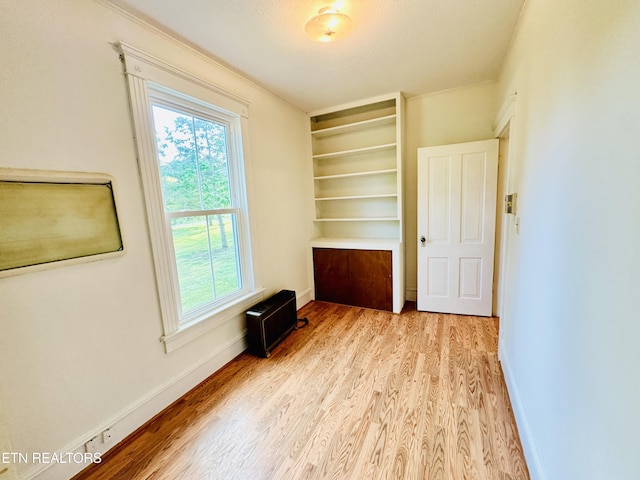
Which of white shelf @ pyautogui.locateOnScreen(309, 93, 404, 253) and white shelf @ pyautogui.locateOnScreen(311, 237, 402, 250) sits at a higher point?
white shelf @ pyautogui.locateOnScreen(309, 93, 404, 253)

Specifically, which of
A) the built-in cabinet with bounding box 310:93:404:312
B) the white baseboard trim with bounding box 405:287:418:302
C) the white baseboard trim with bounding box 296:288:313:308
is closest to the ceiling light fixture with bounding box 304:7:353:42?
the built-in cabinet with bounding box 310:93:404:312

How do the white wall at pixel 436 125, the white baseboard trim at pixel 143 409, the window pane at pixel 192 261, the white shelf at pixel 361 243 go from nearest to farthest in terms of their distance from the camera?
1. the white baseboard trim at pixel 143 409
2. the window pane at pixel 192 261
3. the white wall at pixel 436 125
4. the white shelf at pixel 361 243

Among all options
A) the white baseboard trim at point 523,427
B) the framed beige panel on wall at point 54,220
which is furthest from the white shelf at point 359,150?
the framed beige panel on wall at point 54,220

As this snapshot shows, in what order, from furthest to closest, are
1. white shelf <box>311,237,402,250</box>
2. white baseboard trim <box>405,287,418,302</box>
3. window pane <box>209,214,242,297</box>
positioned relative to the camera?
white baseboard trim <box>405,287,418,302</box> → white shelf <box>311,237,402,250</box> → window pane <box>209,214,242,297</box>

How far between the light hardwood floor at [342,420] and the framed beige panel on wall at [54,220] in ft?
3.80

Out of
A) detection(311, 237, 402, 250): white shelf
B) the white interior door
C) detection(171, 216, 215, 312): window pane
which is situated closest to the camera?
detection(171, 216, 215, 312): window pane

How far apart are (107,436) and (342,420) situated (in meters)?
1.37

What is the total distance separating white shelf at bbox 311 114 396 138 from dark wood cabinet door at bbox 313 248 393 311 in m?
1.57

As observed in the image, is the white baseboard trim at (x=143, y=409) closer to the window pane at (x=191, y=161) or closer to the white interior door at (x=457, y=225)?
the window pane at (x=191, y=161)

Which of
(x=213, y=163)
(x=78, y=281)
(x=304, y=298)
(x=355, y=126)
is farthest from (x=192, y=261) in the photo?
(x=355, y=126)

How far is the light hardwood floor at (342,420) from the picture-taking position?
1.38 m

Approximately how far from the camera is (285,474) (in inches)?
53.2

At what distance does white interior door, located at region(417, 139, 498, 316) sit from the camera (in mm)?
2789

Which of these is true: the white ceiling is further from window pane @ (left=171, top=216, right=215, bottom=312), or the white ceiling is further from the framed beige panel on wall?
window pane @ (left=171, top=216, right=215, bottom=312)
